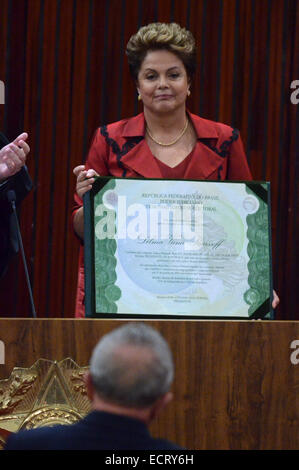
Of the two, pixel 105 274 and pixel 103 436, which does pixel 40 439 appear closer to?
pixel 103 436

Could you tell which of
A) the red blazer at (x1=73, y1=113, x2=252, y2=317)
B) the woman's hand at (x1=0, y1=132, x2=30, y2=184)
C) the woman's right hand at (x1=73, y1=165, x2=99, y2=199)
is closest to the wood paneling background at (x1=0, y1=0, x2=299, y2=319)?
the red blazer at (x1=73, y1=113, x2=252, y2=317)

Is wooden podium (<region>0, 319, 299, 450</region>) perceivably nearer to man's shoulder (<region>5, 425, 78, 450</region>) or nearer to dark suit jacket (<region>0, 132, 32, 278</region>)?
dark suit jacket (<region>0, 132, 32, 278</region>)

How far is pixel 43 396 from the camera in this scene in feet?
7.20

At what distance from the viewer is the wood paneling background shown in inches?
156

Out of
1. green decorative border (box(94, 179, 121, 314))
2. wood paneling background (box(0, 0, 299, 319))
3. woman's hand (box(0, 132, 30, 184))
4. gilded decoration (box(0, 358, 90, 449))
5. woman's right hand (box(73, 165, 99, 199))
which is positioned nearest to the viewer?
gilded decoration (box(0, 358, 90, 449))

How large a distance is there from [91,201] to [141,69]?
0.60 m

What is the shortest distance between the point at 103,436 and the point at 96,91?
9.64ft

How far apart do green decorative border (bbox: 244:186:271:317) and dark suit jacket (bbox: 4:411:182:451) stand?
121cm

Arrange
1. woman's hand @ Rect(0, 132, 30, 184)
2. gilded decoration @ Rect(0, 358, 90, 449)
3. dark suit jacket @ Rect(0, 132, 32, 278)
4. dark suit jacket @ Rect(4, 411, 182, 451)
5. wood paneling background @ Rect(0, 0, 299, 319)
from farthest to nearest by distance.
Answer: wood paneling background @ Rect(0, 0, 299, 319), dark suit jacket @ Rect(0, 132, 32, 278), woman's hand @ Rect(0, 132, 30, 184), gilded decoration @ Rect(0, 358, 90, 449), dark suit jacket @ Rect(4, 411, 182, 451)

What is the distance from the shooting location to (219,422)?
220 centimetres

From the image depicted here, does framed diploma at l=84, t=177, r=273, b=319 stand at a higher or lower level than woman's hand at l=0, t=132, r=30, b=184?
lower

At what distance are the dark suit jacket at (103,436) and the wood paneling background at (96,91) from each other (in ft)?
9.18

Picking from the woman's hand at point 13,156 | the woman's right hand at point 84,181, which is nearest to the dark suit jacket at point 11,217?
the woman's hand at point 13,156
